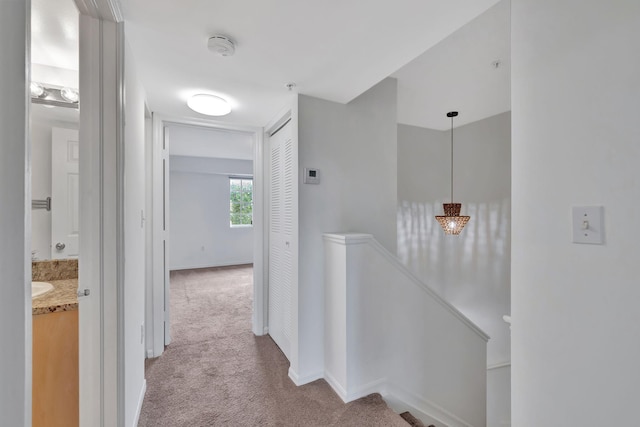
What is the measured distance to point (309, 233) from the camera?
6.90 ft

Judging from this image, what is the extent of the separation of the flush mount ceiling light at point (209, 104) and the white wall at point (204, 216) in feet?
13.0

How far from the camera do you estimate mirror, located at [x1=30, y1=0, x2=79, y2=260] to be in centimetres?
154

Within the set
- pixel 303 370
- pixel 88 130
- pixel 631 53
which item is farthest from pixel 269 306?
pixel 631 53

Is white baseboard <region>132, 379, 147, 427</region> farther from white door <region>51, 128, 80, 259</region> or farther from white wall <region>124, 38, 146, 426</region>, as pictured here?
white door <region>51, 128, 80, 259</region>

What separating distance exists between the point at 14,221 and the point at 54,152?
5.13 feet

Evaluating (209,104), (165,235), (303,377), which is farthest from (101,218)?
(303,377)

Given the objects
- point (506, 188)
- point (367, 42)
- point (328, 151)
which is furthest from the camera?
point (506, 188)

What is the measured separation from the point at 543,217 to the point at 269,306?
2.48 metres

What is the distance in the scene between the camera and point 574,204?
2.91 feet

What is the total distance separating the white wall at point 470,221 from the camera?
3502mm

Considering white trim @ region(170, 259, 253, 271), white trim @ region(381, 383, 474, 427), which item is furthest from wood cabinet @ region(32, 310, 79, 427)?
white trim @ region(170, 259, 253, 271)

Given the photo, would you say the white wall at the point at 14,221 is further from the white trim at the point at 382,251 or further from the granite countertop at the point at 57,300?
the white trim at the point at 382,251

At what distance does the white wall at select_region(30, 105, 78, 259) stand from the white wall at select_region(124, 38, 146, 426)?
462 millimetres

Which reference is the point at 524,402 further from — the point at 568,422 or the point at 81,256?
the point at 81,256
